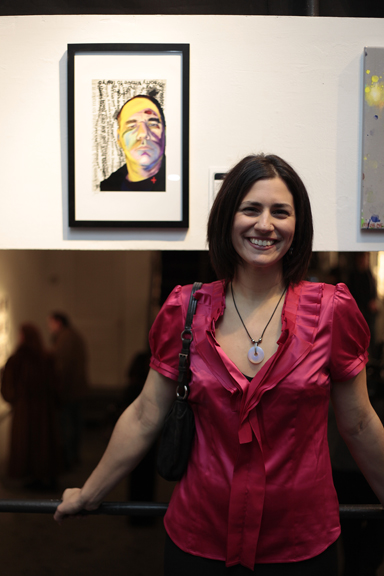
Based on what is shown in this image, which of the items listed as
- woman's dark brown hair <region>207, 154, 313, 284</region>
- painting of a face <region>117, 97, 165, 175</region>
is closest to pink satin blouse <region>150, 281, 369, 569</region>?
woman's dark brown hair <region>207, 154, 313, 284</region>

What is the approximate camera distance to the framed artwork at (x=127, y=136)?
1.62 meters

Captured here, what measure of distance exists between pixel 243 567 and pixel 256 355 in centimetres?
53

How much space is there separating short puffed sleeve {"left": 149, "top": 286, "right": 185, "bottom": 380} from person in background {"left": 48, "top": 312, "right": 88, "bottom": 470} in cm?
69

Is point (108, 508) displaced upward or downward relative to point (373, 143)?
downward

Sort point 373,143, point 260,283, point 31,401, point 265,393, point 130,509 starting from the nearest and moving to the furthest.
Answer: point 265,393, point 260,283, point 130,509, point 373,143, point 31,401

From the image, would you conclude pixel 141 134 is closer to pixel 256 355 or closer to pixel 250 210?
pixel 250 210

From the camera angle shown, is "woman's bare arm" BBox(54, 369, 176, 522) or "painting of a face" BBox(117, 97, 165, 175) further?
"painting of a face" BBox(117, 97, 165, 175)

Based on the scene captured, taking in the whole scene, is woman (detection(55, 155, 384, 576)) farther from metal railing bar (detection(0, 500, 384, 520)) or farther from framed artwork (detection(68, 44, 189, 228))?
framed artwork (detection(68, 44, 189, 228))

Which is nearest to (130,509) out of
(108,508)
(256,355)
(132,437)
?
(108,508)

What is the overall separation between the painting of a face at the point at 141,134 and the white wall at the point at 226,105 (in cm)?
13

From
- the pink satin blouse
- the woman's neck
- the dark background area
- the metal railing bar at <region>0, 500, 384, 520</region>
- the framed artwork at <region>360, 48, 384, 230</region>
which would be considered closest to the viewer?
the pink satin blouse

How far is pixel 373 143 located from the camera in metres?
1.62

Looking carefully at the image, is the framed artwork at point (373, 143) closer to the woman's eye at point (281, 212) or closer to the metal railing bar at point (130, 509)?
the woman's eye at point (281, 212)

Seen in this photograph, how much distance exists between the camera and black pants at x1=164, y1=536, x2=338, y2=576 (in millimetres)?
1083
